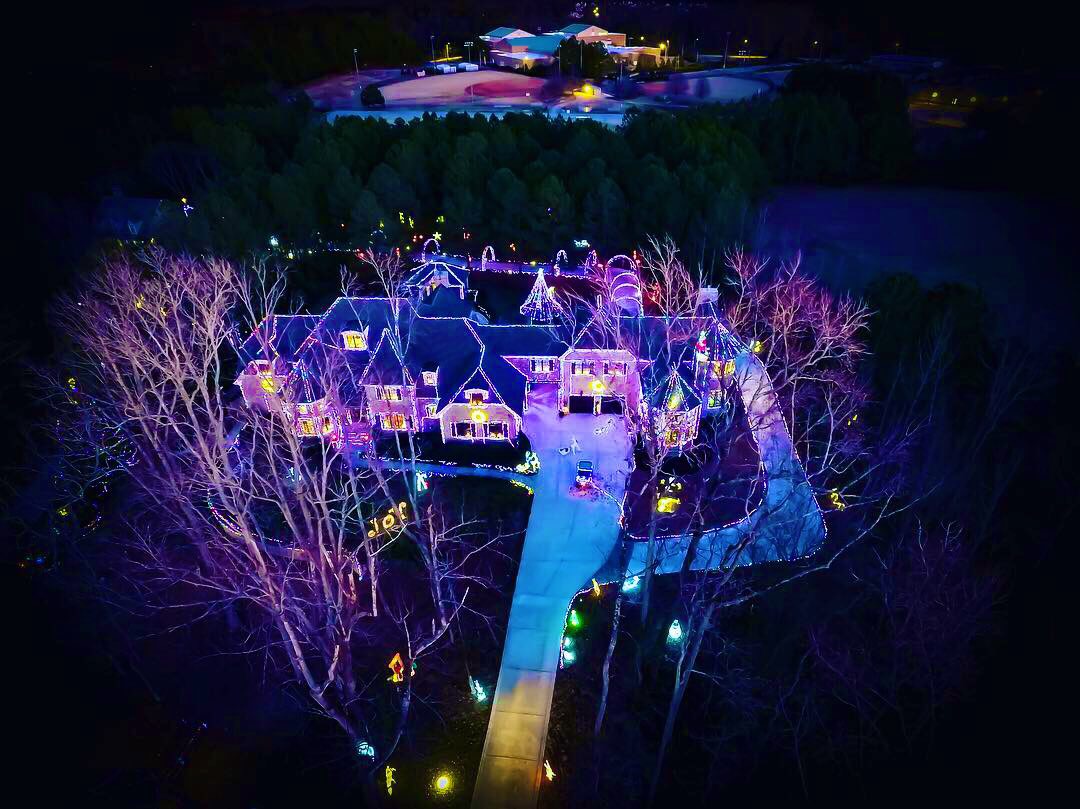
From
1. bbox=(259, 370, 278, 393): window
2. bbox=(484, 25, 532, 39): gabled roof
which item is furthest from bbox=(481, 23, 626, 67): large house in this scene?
bbox=(259, 370, 278, 393): window

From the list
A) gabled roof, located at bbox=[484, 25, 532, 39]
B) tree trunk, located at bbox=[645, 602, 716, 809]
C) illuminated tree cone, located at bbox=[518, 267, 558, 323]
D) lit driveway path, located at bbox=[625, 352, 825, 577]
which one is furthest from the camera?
gabled roof, located at bbox=[484, 25, 532, 39]

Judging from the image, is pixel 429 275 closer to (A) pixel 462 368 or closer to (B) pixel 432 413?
(A) pixel 462 368

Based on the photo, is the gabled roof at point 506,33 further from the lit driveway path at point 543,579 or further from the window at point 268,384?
the window at point 268,384

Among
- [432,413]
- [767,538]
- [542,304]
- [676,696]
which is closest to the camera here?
[676,696]

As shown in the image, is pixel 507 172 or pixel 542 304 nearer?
pixel 542 304

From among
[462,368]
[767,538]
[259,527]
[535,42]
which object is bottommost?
[767,538]

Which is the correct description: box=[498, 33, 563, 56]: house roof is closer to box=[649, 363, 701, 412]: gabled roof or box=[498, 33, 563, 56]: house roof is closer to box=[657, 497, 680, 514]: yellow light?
box=[649, 363, 701, 412]: gabled roof

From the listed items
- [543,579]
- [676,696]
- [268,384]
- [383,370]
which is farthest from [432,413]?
[676,696]
